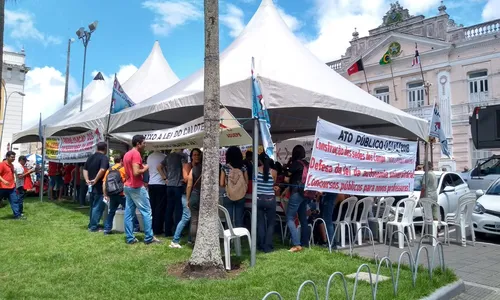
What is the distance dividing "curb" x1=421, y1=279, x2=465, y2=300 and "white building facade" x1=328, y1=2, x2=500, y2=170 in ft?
74.3

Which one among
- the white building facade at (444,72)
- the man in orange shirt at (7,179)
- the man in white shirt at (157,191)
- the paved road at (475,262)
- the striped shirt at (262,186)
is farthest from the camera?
the white building facade at (444,72)

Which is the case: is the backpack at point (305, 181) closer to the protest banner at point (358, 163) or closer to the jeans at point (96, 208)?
the protest banner at point (358, 163)

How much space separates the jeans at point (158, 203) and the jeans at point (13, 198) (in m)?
3.91

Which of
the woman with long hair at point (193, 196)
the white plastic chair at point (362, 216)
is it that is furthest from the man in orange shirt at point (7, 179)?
Result: the white plastic chair at point (362, 216)

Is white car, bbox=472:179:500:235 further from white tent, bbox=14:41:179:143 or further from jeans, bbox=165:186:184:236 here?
white tent, bbox=14:41:179:143

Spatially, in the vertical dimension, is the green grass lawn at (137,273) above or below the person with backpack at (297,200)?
below

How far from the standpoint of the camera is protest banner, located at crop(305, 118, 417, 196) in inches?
269

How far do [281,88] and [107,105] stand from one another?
866 centimetres

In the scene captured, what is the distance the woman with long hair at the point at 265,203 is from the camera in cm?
673

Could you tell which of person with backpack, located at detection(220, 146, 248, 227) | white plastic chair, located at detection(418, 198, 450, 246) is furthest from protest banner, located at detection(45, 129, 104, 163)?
white plastic chair, located at detection(418, 198, 450, 246)

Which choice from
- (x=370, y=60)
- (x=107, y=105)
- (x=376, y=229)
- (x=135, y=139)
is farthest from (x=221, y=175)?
(x=370, y=60)

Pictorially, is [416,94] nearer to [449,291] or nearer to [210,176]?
[449,291]

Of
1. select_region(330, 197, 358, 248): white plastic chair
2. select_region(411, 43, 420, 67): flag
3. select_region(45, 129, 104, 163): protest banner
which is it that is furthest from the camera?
select_region(411, 43, 420, 67): flag

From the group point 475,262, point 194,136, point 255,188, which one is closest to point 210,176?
point 255,188
